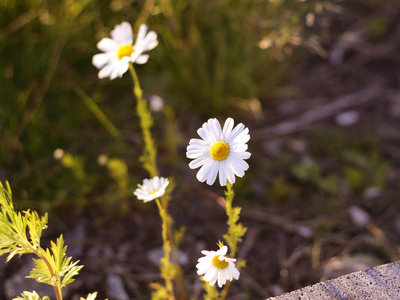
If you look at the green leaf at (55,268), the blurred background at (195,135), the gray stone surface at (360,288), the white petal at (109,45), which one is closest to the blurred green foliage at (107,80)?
the blurred background at (195,135)

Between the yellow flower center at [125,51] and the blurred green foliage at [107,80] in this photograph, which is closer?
the yellow flower center at [125,51]

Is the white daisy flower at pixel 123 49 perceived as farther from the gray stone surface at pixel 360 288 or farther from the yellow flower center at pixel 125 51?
the gray stone surface at pixel 360 288

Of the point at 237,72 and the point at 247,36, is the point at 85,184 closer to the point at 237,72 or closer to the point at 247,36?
the point at 237,72

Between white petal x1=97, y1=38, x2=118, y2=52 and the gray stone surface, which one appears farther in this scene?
white petal x1=97, y1=38, x2=118, y2=52

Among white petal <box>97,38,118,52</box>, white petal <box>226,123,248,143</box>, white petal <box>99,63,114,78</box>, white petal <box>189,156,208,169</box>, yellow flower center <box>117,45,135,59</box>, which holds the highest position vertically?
white petal <box>97,38,118,52</box>

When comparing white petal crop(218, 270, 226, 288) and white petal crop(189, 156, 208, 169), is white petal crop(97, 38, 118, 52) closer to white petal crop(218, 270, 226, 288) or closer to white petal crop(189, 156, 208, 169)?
white petal crop(189, 156, 208, 169)

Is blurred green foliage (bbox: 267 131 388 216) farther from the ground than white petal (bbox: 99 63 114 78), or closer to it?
farther from the ground

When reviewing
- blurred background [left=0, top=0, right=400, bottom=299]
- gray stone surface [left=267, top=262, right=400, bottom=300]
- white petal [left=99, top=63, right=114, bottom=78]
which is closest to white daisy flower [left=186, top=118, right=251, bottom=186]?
gray stone surface [left=267, top=262, right=400, bottom=300]
